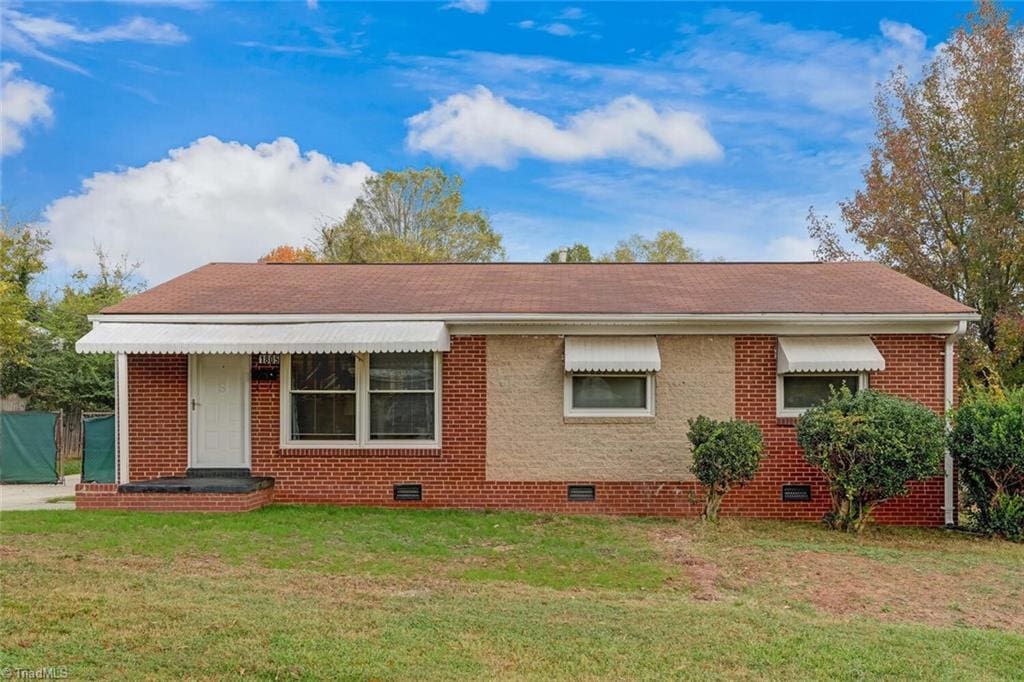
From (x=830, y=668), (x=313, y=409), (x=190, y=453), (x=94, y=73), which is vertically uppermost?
(x=94, y=73)

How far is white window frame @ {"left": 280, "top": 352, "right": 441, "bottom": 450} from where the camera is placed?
1077 cm

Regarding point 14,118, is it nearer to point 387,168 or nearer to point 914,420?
point 914,420

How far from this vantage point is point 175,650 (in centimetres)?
466

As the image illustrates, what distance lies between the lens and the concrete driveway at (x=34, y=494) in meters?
11.0

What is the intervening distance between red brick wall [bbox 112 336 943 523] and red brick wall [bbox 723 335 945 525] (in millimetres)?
15

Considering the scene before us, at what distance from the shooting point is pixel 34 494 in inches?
513

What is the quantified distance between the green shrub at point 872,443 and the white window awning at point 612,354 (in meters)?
2.29

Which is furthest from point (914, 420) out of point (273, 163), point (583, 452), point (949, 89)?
point (273, 163)

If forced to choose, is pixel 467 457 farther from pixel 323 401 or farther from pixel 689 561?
pixel 689 561

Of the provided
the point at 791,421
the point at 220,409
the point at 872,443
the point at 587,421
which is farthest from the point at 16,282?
the point at 872,443

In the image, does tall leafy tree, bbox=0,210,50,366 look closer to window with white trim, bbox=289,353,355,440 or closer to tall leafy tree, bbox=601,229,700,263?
window with white trim, bbox=289,353,355,440

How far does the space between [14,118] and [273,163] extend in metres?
12.4

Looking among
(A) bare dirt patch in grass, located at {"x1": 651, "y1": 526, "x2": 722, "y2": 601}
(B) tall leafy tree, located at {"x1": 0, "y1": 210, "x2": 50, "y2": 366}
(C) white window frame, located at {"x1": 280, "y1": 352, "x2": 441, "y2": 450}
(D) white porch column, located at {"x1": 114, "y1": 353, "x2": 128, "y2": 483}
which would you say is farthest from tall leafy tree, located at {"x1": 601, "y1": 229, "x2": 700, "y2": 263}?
(A) bare dirt patch in grass, located at {"x1": 651, "y1": 526, "x2": 722, "y2": 601}

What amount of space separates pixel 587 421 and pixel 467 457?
1860 millimetres
